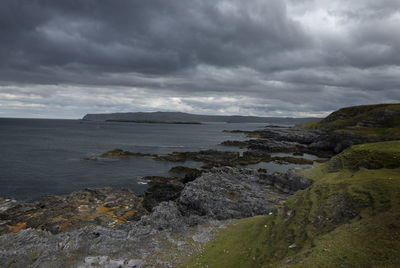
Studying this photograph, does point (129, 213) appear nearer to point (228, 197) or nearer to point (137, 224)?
point (137, 224)

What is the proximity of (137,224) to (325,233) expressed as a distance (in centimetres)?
2016

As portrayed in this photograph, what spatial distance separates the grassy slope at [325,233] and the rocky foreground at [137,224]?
276 centimetres

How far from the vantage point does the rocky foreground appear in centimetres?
2206

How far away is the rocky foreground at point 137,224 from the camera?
2206 centimetres

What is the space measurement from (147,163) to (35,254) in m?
58.6

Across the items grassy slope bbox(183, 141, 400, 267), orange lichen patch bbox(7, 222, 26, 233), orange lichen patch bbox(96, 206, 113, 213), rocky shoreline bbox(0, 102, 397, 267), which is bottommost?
orange lichen patch bbox(7, 222, 26, 233)

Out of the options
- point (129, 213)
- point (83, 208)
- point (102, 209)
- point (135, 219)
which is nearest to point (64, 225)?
point (83, 208)

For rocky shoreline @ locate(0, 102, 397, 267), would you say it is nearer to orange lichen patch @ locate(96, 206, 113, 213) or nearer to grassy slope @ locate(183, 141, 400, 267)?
orange lichen patch @ locate(96, 206, 113, 213)

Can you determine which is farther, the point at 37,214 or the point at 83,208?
the point at 83,208

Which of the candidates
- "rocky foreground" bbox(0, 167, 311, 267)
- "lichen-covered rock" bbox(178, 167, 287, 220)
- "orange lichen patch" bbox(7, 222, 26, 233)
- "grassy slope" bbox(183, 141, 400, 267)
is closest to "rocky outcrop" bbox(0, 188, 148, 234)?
"orange lichen patch" bbox(7, 222, 26, 233)

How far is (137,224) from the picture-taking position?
95.7ft

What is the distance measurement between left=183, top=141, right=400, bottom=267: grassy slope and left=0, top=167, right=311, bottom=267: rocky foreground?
109 inches

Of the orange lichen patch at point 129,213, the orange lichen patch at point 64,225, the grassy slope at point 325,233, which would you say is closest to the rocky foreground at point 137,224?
the orange lichen patch at point 64,225

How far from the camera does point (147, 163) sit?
3169 inches
